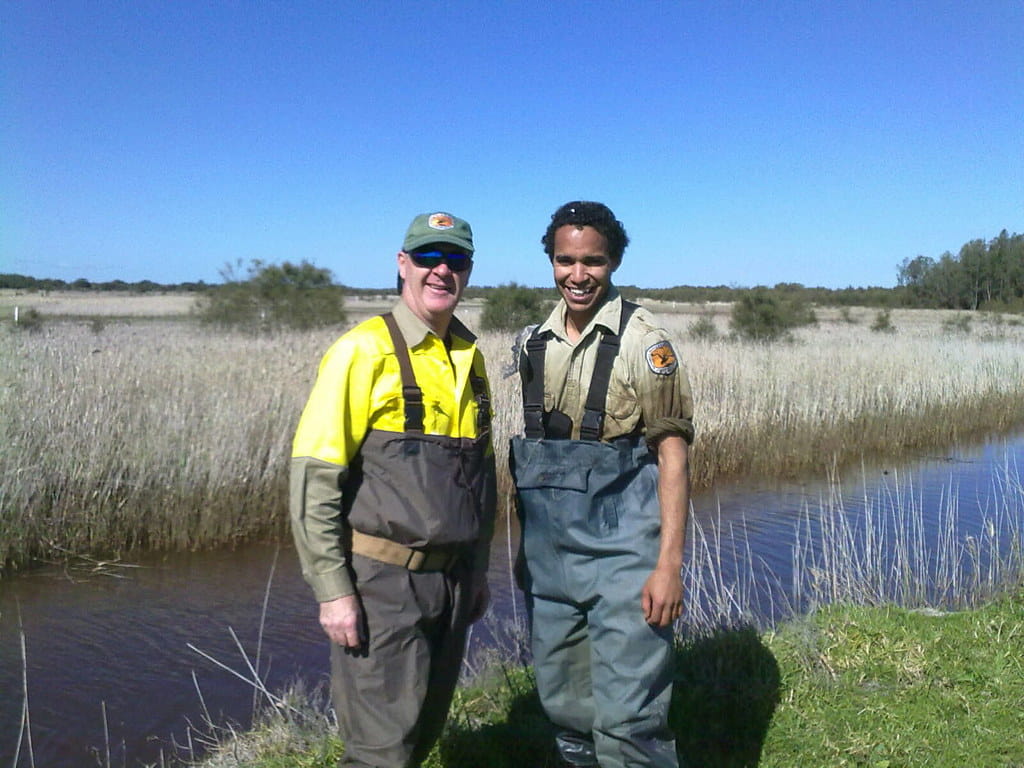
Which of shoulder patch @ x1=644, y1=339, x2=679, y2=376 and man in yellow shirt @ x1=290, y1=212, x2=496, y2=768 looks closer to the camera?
man in yellow shirt @ x1=290, y1=212, x2=496, y2=768

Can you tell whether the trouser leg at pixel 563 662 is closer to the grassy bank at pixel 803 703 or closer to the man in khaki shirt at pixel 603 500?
the man in khaki shirt at pixel 603 500

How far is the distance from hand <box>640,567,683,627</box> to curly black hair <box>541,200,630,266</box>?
110 cm

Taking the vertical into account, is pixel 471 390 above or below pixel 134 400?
above

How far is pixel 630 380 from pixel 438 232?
810 mm

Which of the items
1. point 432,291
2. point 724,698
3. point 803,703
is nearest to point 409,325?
point 432,291

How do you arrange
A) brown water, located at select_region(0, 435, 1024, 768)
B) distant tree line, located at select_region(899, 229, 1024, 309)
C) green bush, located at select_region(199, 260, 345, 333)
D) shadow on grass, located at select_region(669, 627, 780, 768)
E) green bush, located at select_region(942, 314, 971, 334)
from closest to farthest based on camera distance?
shadow on grass, located at select_region(669, 627, 780, 768), brown water, located at select_region(0, 435, 1024, 768), green bush, located at select_region(199, 260, 345, 333), green bush, located at select_region(942, 314, 971, 334), distant tree line, located at select_region(899, 229, 1024, 309)

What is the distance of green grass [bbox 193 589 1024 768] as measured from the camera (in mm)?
3537

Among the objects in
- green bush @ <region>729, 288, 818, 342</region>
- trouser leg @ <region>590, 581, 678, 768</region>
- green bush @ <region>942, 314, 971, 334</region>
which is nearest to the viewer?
trouser leg @ <region>590, 581, 678, 768</region>

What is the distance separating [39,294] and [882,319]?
51.6 m

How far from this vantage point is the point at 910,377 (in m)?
15.3

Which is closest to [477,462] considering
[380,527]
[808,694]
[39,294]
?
[380,527]

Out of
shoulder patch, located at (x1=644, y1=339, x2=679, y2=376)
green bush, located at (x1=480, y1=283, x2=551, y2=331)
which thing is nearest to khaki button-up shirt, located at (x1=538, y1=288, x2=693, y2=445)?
shoulder patch, located at (x1=644, y1=339, x2=679, y2=376)

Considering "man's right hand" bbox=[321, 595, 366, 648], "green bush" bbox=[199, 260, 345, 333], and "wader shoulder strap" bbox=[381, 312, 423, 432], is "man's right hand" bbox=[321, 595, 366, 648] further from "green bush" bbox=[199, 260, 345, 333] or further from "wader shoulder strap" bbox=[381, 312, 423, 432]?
"green bush" bbox=[199, 260, 345, 333]

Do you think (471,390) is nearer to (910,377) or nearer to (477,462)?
(477,462)
